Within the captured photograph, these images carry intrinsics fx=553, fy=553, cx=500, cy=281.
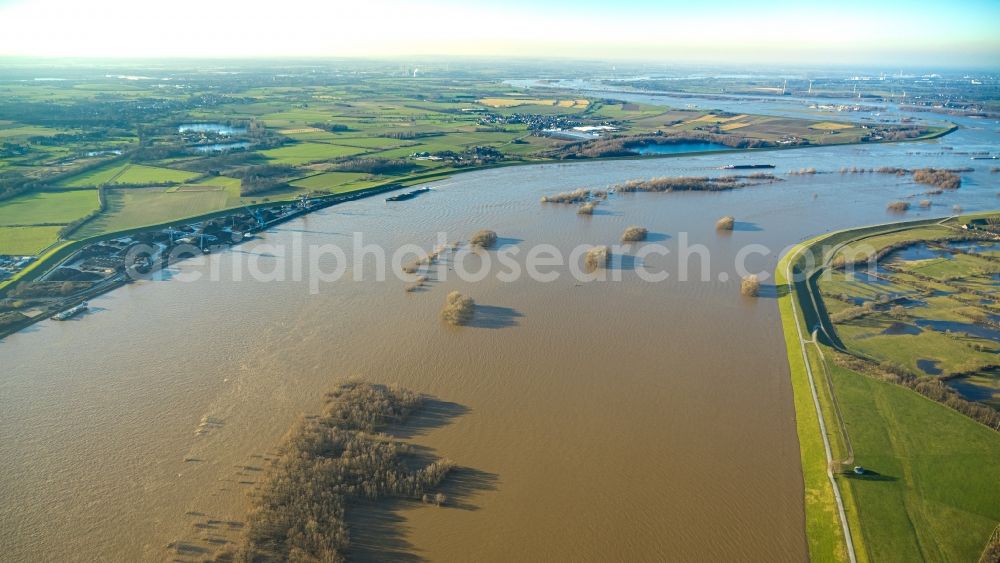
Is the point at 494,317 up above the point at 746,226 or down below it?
below

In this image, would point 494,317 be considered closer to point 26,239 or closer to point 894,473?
point 894,473

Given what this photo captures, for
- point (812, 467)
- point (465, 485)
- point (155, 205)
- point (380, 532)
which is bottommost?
point (380, 532)

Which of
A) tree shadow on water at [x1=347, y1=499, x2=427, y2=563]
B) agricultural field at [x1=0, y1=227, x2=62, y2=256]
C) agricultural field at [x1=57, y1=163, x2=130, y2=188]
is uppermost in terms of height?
agricultural field at [x1=57, y1=163, x2=130, y2=188]

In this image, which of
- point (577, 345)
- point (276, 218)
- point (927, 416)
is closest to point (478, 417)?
point (577, 345)

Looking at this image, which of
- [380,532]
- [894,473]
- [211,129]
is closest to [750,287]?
[894,473]

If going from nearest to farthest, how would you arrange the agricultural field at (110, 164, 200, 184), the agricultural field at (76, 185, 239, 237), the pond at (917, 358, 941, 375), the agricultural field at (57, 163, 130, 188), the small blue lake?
the pond at (917, 358, 941, 375) < the agricultural field at (76, 185, 239, 237) < the agricultural field at (57, 163, 130, 188) < the agricultural field at (110, 164, 200, 184) < the small blue lake

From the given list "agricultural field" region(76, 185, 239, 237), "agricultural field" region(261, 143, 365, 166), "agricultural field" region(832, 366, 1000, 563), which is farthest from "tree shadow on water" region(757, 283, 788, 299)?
"agricultural field" region(261, 143, 365, 166)

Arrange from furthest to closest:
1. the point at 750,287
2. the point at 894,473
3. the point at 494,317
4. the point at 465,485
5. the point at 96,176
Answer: the point at 96,176 < the point at 750,287 < the point at 494,317 < the point at 465,485 < the point at 894,473

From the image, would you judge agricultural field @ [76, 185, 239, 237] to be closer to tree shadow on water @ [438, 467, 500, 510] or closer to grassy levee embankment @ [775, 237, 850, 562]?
tree shadow on water @ [438, 467, 500, 510]
